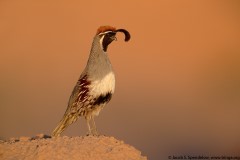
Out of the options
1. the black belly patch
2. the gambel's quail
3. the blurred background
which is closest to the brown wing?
the gambel's quail

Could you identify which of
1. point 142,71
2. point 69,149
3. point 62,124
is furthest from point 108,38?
point 142,71

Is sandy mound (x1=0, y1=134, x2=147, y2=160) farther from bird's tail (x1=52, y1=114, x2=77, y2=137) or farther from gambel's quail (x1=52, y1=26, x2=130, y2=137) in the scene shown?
bird's tail (x1=52, y1=114, x2=77, y2=137)

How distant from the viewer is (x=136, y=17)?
83.5 feet

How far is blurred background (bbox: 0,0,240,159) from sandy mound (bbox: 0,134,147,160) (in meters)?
5.46

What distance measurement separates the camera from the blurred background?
15781 mm

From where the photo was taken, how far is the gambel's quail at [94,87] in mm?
9430

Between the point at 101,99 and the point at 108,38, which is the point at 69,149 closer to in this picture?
the point at 101,99

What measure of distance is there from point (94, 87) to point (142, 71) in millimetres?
11705

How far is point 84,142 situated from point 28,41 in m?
15.8

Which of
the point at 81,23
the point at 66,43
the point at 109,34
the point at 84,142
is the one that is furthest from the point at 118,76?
the point at 84,142

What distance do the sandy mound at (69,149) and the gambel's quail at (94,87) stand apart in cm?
99

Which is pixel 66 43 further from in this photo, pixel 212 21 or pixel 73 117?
pixel 73 117

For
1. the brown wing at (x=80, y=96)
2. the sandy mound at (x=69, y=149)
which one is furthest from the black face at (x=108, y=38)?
the sandy mound at (x=69, y=149)

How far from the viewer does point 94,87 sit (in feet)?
30.9
